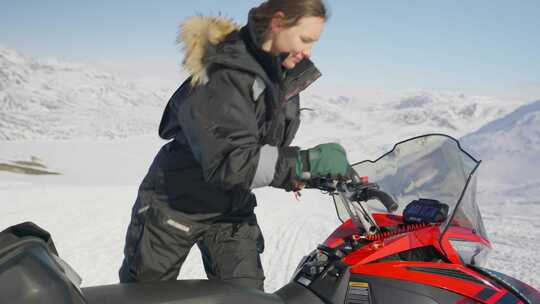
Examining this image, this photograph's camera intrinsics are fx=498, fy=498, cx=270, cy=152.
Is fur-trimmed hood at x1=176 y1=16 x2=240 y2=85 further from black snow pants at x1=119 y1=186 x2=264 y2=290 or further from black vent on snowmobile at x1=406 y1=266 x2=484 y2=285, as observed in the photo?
black vent on snowmobile at x1=406 y1=266 x2=484 y2=285

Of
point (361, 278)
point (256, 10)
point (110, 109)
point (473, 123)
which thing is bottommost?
point (473, 123)

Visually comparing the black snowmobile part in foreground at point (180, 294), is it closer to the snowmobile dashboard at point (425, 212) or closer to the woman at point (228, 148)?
the woman at point (228, 148)

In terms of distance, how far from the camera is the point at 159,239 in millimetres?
2373

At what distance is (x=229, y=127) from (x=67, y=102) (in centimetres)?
5275

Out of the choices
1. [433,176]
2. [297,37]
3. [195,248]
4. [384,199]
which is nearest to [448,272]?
[384,199]

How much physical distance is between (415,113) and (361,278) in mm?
52596

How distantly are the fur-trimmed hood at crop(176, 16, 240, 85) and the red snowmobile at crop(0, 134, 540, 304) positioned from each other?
69cm

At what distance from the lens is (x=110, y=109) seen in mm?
49406

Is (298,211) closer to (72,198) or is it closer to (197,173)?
(72,198)

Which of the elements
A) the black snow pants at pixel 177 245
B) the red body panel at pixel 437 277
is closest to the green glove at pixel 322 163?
the red body panel at pixel 437 277

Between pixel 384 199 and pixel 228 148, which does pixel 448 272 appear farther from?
Result: pixel 228 148

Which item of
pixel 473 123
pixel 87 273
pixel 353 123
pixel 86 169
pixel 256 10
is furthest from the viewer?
pixel 353 123

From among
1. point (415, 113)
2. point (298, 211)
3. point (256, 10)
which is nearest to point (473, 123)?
point (415, 113)

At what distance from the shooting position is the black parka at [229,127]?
6.32 feet
